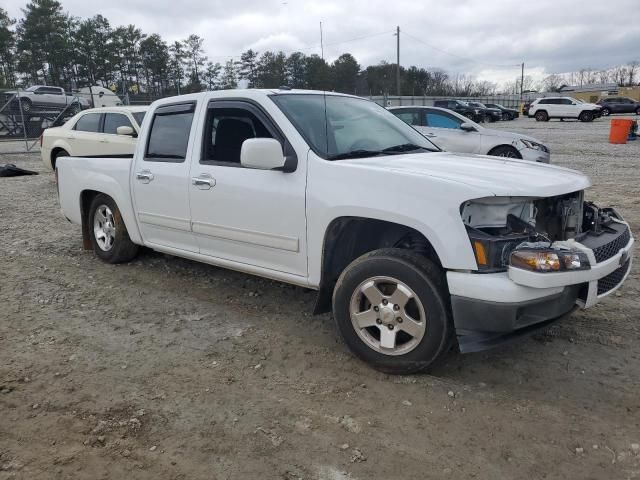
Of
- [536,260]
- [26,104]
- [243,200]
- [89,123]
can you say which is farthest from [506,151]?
[26,104]

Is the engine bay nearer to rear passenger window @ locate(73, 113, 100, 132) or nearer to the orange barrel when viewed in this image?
rear passenger window @ locate(73, 113, 100, 132)

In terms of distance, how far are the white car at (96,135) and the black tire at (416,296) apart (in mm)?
7394

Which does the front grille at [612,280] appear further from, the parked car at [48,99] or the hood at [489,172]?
→ the parked car at [48,99]

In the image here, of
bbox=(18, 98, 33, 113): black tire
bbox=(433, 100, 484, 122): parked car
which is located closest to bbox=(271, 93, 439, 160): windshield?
bbox=(18, 98, 33, 113): black tire

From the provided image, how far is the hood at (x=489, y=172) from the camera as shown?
3.09 metres

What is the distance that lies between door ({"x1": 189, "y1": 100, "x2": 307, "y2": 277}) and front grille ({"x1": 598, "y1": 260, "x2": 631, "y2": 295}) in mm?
1911

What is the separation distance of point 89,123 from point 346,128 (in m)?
8.70

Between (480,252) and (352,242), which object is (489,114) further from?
(480,252)

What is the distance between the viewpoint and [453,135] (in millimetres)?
11383

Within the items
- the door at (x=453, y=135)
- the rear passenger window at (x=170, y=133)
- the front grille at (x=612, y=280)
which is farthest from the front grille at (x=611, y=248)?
the door at (x=453, y=135)

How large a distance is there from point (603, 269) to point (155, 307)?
3524 millimetres

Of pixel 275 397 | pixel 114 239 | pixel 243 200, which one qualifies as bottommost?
pixel 275 397

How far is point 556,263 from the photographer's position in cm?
296

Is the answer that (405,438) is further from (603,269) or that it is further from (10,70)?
(10,70)
